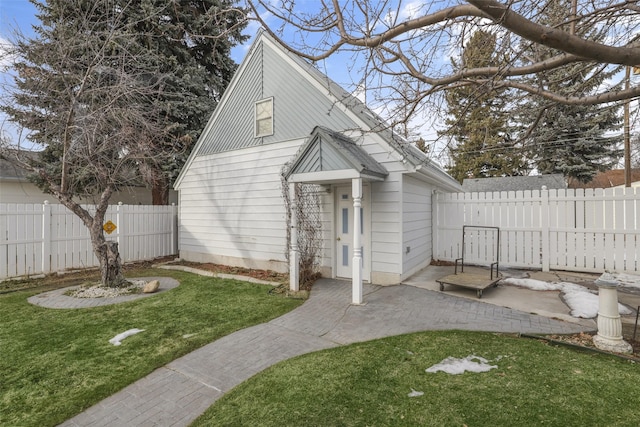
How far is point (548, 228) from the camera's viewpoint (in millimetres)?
8328

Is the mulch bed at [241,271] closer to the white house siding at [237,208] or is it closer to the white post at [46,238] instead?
the white house siding at [237,208]

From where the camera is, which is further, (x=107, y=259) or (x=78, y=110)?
(x=107, y=259)

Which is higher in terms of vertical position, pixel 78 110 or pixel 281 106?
pixel 281 106

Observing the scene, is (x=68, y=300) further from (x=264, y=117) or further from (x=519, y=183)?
(x=519, y=183)

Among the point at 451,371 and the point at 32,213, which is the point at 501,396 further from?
the point at 32,213

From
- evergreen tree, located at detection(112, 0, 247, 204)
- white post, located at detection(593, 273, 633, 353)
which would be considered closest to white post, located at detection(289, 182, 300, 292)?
white post, located at detection(593, 273, 633, 353)

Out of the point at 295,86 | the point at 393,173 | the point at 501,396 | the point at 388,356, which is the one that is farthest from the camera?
the point at 295,86

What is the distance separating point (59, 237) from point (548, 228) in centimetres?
1412

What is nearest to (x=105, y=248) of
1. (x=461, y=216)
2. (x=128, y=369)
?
(x=128, y=369)

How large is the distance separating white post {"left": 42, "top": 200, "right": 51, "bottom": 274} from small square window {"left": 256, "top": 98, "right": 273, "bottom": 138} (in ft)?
21.4

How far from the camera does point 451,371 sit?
135 inches

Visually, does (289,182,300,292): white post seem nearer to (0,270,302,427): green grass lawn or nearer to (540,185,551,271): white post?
(0,270,302,427): green grass lawn

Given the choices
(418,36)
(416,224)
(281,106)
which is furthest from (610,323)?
(281,106)

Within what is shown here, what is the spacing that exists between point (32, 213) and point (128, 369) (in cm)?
801
